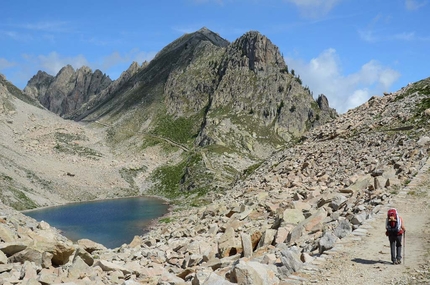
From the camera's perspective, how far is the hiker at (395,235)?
50.9 feet

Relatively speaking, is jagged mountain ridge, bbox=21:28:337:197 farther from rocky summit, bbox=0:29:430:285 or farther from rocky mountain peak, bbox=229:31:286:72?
rocky summit, bbox=0:29:430:285

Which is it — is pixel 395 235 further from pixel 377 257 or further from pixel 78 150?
pixel 78 150

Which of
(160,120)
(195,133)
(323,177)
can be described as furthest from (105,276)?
(160,120)

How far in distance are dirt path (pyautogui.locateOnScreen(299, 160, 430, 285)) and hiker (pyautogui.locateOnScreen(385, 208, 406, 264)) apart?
0.30 metres

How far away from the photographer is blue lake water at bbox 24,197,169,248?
69075 mm

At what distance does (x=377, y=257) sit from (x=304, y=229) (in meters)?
7.06

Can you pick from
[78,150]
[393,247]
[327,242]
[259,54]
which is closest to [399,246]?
[393,247]

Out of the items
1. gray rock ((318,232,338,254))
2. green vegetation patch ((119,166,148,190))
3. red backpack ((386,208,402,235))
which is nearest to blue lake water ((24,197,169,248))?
green vegetation patch ((119,166,148,190))

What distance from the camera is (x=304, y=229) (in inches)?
912

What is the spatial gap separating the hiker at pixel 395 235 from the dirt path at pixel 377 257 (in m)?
0.30

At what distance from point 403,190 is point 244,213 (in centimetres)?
1245

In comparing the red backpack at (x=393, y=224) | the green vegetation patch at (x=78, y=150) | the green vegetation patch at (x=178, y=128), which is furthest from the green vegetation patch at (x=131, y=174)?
the red backpack at (x=393, y=224)

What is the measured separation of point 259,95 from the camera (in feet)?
589

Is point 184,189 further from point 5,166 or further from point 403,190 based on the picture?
point 403,190
